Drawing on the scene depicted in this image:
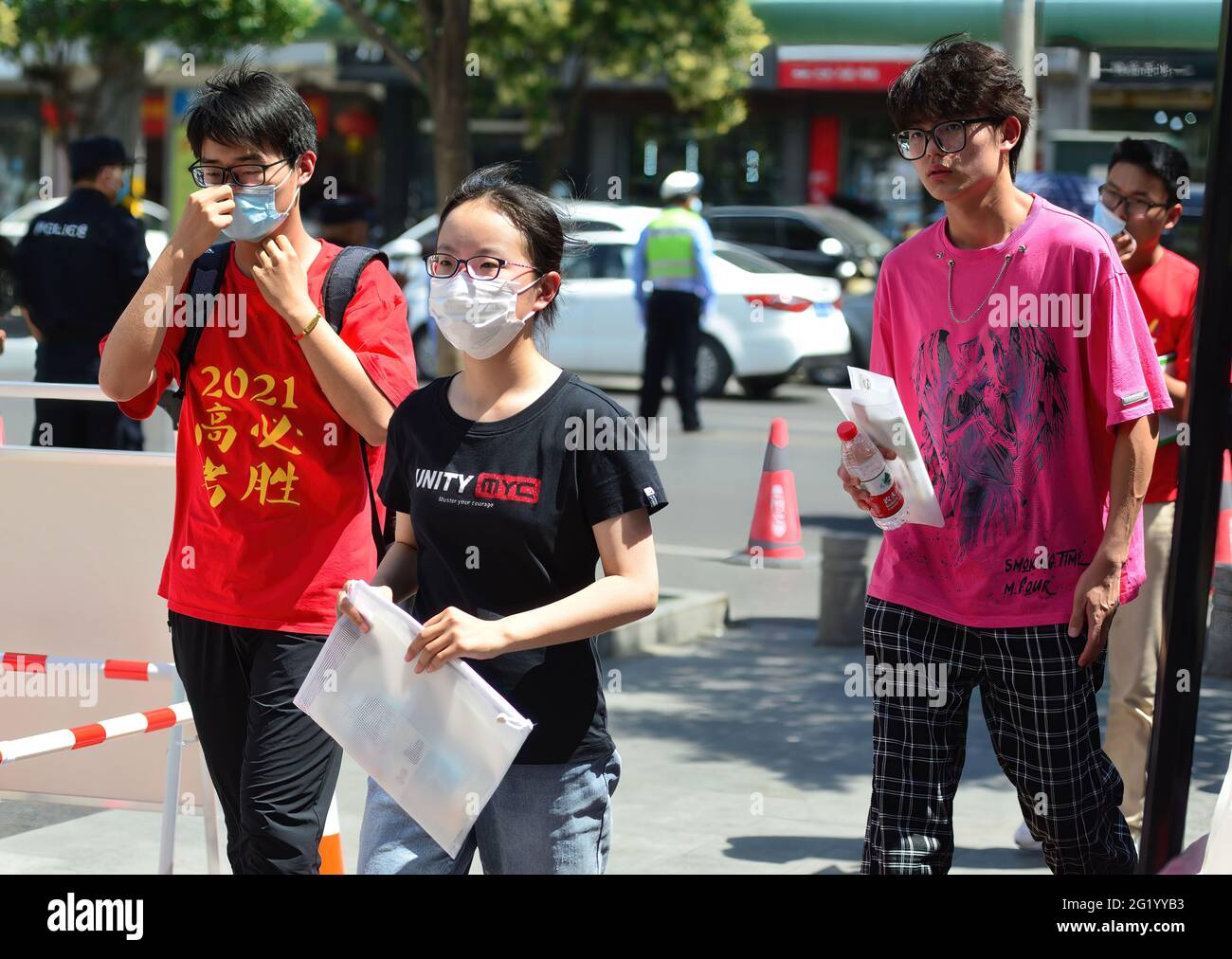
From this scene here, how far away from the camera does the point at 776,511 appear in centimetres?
969

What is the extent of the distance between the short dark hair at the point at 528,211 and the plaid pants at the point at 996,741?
103 cm

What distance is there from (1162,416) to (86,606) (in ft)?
9.49

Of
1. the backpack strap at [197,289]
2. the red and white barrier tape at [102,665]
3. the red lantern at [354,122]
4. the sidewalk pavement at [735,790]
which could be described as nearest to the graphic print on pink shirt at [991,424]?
the backpack strap at [197,289]

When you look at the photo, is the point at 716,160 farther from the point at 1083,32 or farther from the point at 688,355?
the point at 688,355

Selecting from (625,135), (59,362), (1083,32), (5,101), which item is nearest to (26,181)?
(5,101)

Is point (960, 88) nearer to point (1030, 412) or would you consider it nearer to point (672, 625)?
point (1030, 412)

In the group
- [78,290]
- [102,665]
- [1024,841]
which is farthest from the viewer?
[78,290]

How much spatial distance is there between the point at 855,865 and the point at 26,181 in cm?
3390

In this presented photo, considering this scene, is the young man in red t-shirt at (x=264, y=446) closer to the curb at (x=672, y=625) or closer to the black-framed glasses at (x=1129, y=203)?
the black-framed glasses at (x=1129, y=203)

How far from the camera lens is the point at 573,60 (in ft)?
96.3

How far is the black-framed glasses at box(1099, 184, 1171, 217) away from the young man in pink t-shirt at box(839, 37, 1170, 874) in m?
1.55

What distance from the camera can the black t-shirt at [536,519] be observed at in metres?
2.91

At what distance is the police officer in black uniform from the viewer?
7.88 metres

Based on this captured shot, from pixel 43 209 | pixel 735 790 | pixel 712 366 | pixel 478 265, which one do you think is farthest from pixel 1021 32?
pixel 43 209
